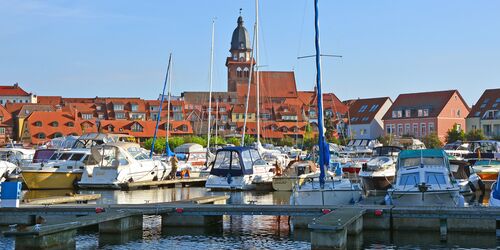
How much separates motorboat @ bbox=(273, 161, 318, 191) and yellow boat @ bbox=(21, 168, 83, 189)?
12084mm

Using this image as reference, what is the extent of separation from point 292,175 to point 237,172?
151 inches

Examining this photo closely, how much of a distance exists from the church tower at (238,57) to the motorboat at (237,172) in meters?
134

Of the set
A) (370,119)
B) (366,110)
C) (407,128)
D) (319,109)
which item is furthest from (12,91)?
(319,109)

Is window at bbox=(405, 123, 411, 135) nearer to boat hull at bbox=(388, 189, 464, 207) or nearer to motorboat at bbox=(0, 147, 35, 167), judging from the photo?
motorboat at bbox=(0, 147, 35, 167)

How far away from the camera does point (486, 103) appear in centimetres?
10525

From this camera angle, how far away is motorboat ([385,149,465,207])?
2789cm

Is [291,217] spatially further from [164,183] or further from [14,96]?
[14,96]

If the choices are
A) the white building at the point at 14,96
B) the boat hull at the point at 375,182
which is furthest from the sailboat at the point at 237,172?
the white building at the point at 14,96

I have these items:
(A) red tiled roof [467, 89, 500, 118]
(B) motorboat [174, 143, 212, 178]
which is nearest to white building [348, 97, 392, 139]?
(A) red tiled roof [467, 89, 500, 118]

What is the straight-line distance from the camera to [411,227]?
80.0 feet

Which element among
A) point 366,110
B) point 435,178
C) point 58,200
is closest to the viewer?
point 435,178

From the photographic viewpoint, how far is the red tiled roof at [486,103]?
103456mm

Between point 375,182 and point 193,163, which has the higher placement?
point 193,163

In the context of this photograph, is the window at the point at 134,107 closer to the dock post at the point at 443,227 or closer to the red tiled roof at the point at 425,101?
the red tiled roof at the point at 425,101
